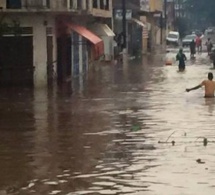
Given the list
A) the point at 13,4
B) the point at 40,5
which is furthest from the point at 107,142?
the point at 13,4

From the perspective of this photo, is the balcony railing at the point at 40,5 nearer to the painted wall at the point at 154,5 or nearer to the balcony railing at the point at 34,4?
the balcony railing at the point at 34,4

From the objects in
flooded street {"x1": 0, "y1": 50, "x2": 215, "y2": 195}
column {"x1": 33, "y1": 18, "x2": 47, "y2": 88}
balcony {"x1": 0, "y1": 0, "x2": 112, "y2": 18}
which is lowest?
flooded street {"x1": 0, "y1": 50, "x2": 215, "y2": 195}

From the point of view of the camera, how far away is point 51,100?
27.3 metres

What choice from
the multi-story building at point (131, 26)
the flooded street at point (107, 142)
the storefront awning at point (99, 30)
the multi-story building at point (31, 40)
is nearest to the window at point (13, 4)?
the multi-story building at point (31, 40)

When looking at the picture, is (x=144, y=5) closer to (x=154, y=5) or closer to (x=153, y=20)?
(x=154, y=5)

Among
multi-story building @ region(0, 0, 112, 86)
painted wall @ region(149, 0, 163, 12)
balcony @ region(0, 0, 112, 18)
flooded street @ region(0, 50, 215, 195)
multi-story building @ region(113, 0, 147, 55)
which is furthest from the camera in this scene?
painted wall @ region(149, 0, 163, 12)

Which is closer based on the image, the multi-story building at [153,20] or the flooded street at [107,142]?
the flooded street at [107,142]

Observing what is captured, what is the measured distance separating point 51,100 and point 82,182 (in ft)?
48.7

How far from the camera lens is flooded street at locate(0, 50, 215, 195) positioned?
12.4 m

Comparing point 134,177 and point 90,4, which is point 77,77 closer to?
point 90,4

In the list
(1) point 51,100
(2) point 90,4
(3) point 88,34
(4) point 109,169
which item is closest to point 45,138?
(4) point 109,169

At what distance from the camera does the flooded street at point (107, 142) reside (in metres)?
12.4

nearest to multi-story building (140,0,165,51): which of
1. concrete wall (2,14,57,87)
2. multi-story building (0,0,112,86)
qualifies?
multi-story building (0,0,112,86)

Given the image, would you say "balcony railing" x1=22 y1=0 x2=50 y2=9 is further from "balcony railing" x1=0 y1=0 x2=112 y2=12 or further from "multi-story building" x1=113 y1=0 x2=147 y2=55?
"multi-story building" x1=113 y1=0 x2=147 y2=55
